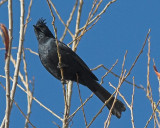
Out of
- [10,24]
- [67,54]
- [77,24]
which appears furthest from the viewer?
[67,54]

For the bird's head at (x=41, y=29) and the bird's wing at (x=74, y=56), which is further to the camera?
the bird's head at (x=41, y=29)

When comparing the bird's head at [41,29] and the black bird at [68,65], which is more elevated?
the bird's head at [41,29]

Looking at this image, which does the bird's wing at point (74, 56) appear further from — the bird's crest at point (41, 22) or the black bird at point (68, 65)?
the bird's crest at point (41, 22)

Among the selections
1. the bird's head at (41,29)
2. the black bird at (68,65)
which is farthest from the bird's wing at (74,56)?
the bird's head at (41,29)

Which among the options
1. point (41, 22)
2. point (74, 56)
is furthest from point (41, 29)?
point (74, 56)

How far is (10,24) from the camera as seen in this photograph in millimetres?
2656

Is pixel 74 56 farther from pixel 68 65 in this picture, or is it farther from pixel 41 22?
pixel 41 22

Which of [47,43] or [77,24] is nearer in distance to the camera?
[77,24]

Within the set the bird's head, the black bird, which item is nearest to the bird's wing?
the black bird

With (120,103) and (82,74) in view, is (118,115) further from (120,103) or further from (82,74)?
(82,74)

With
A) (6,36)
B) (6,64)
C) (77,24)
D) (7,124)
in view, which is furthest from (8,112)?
(77,24)

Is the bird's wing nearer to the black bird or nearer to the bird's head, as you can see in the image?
the black bird

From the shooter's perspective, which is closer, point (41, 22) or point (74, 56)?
point (74, 56)

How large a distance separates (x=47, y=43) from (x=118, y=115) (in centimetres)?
150
